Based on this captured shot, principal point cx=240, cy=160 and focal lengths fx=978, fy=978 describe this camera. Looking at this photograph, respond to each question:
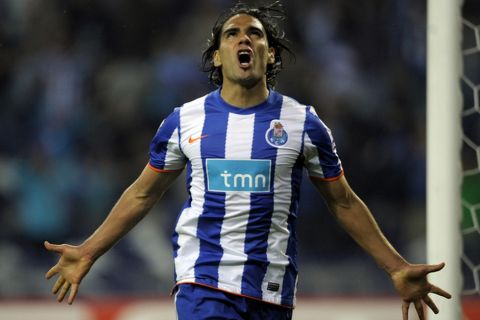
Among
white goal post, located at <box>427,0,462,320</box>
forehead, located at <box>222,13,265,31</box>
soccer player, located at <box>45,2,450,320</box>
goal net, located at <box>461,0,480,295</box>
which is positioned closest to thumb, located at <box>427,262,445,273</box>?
soccer player, located at <box>45,2,450,320</box>

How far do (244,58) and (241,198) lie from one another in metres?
0.50

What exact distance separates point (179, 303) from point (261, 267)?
0.95 feet

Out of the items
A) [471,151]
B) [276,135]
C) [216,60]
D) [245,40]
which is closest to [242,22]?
[245,40]

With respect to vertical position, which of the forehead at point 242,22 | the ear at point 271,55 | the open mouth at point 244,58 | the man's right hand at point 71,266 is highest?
the forehead at point 242,22

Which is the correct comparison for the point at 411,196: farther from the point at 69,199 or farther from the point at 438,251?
the point at 438,251

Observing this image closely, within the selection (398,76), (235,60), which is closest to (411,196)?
(398,76)

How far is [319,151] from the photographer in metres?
3.22

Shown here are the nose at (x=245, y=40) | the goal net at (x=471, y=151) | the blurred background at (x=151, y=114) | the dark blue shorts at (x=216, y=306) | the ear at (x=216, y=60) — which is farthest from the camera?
the blurred background at (x=151, y=114)

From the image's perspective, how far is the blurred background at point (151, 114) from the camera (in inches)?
238

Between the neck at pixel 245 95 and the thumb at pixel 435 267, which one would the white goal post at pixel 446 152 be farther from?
the neck at pixel 245 95

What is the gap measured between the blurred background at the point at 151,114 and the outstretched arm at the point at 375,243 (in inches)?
103

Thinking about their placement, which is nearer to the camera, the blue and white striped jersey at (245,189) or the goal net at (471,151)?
the blue and white striped jersey at (245,189)

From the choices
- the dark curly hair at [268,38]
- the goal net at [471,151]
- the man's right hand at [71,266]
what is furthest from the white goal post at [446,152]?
the goal net at [471,151]

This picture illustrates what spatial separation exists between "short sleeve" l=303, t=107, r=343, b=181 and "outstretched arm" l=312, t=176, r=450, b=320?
1.6 inches
